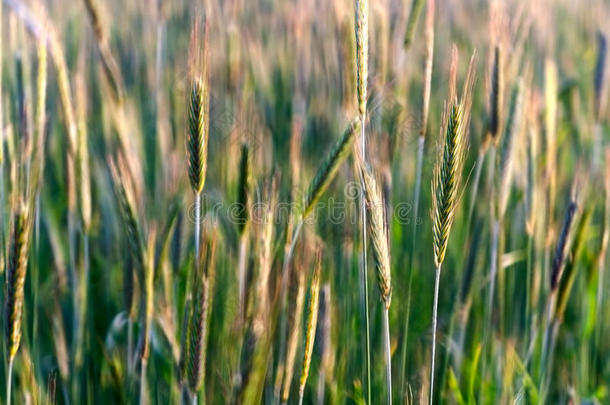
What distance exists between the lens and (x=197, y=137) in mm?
881

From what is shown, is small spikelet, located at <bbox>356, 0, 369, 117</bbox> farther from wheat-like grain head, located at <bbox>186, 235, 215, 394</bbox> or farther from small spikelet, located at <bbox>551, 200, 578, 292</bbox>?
small spikelet, located at <bbox>551, 200, 578, 292</bbox>

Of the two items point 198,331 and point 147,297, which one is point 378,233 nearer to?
point 198,331

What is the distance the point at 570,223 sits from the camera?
3.46ft

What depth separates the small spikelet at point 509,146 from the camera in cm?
126

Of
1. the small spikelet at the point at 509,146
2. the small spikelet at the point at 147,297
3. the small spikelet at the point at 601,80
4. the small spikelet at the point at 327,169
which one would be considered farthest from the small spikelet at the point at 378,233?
the small spikelet at the point at 601,80

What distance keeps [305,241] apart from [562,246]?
415 millimetres

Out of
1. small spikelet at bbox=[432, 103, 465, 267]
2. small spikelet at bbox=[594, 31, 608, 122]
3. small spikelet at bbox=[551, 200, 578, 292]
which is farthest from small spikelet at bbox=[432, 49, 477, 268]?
small spikelet at bbox=[594, 31, 608, 122]

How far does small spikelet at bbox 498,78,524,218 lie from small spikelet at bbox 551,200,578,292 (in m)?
0.17

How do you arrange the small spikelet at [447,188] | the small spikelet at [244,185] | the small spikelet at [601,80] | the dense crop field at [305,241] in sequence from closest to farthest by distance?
the small spikelet at [447,188], the dense crop field at [305,241], the small spikelet at [244,185], the small spikelet at [601,80]

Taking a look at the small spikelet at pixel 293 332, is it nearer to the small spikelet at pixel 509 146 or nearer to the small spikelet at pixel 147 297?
the small spikelet at pixel 147 297

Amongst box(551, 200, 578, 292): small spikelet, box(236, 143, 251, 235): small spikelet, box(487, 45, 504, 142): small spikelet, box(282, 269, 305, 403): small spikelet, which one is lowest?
box(282, 269, 305, 403): small spikelet

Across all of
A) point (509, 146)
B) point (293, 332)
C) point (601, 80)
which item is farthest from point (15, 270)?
point (601, 80)

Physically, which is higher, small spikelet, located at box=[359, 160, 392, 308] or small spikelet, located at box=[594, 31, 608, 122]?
small spikelet, located at box=[594, 31, 608, 122]

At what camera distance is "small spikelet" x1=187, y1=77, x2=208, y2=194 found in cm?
88
